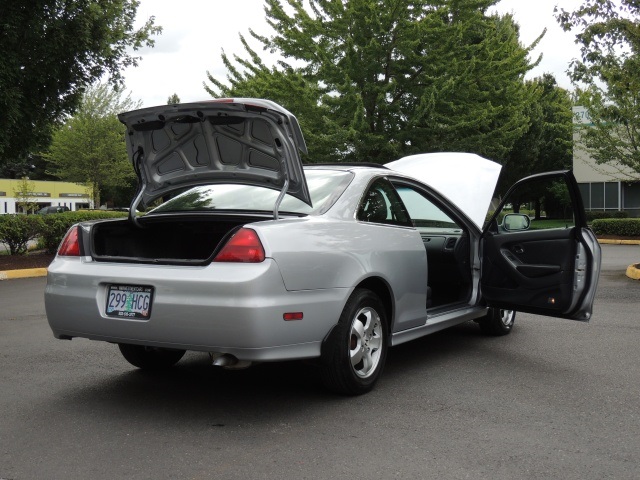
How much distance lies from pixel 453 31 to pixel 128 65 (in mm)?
12258

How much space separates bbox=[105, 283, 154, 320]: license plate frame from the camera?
3949mm

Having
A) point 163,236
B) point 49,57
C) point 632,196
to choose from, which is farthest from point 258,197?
point 632,196

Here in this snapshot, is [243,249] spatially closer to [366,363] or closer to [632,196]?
[366,363]

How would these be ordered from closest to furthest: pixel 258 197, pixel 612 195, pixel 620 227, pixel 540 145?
pixel 258 197 < pixel 620 227 < pixel 612 195 < pixel 540 145

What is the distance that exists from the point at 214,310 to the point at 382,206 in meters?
1.77

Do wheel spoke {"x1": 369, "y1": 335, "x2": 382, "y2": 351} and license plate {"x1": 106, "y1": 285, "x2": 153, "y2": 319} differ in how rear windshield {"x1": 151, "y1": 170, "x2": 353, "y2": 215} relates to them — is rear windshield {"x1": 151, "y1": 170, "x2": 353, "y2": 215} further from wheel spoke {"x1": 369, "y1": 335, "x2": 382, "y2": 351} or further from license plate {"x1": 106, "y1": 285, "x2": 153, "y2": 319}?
license plate {"x1": 106, "y1": 285, "x2": 153, "y2": 319}

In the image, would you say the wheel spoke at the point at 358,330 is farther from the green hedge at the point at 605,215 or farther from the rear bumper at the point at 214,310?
the green hedge at the point at 605,215

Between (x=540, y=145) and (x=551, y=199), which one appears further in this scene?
(x=551, y=199)

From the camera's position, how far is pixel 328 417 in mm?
4008

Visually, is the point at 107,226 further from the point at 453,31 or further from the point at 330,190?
the point at 453,31

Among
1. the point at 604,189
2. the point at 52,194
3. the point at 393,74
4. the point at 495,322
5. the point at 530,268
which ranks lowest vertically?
the point at 495,322

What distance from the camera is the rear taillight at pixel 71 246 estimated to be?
4.43m

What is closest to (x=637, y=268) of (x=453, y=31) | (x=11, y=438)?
(x=11, y=438)

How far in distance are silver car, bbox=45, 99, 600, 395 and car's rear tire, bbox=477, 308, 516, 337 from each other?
1.42 feet
